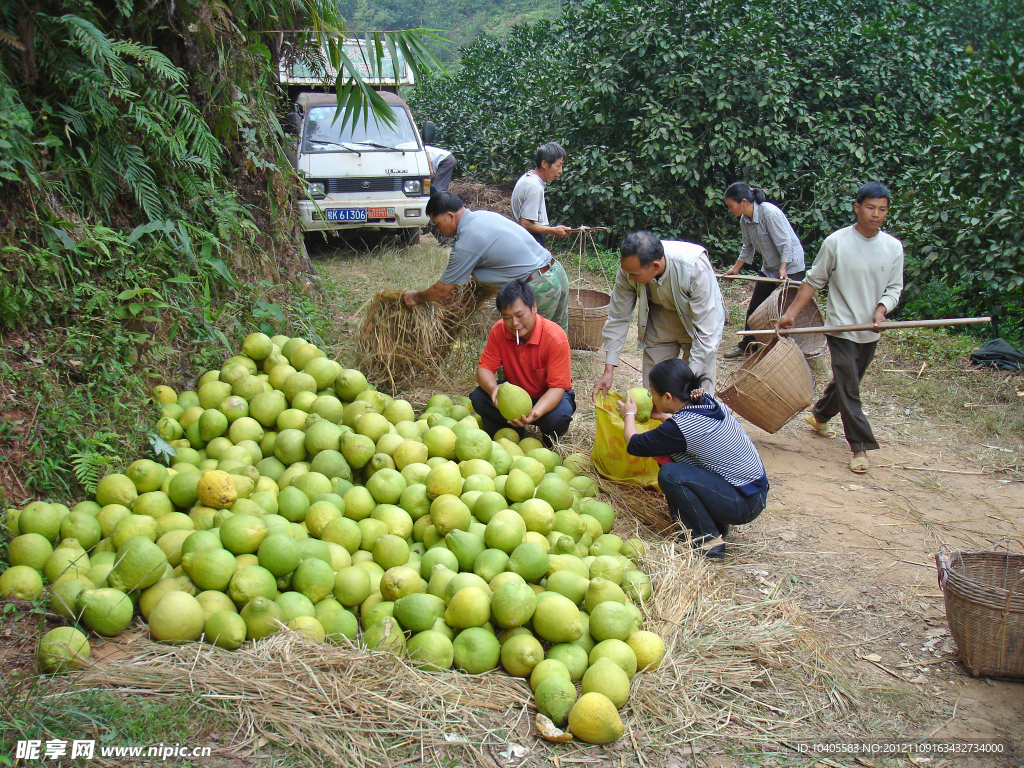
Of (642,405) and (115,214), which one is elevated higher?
(115,214)

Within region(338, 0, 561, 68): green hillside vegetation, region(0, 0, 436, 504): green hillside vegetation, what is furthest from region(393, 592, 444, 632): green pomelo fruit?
region(338, 0, 561, 68): green hillside vegetation

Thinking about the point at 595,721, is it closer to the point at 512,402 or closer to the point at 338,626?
the point at 338,626

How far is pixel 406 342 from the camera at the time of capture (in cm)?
549

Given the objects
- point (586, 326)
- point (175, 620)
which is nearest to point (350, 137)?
point (586, 326)

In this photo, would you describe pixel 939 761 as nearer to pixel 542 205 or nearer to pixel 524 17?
pixel 542 205

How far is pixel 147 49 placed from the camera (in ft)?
13.1

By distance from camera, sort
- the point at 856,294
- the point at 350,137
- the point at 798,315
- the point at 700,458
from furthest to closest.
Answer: the point at 350,137, the point at 798,315, the point at 856,294, the point at 700,458

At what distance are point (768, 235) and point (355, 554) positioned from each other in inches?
224

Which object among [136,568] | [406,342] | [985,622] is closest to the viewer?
[136,568]

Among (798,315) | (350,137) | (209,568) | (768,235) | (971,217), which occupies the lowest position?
(209,568)

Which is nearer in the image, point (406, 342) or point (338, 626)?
point (338, 626)

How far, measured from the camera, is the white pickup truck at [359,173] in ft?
31.5

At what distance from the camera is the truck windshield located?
987cm

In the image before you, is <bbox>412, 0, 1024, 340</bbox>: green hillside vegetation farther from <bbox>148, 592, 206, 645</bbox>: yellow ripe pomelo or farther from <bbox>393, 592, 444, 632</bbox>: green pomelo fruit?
<bbox>148, 592, 206, 645</bbox>: yellow ripe pomelo
